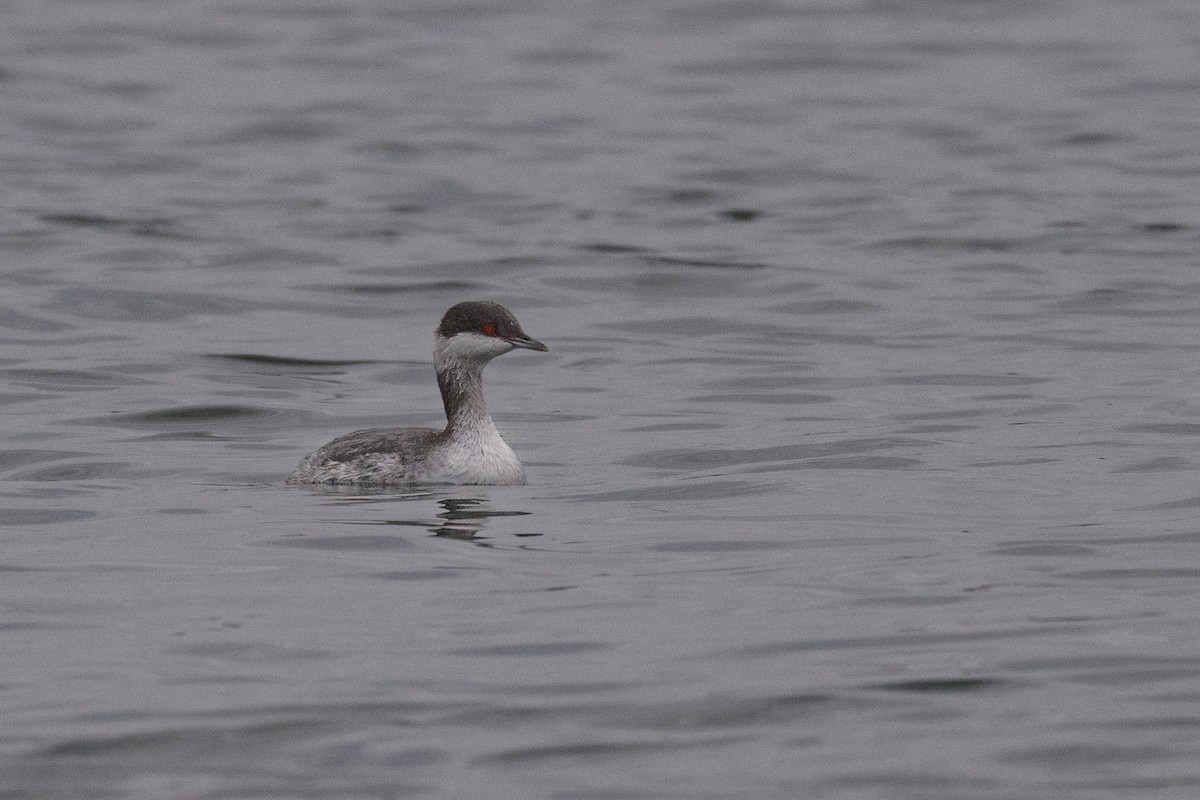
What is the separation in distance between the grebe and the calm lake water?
193mm

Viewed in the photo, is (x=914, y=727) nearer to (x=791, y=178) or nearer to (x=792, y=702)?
(x=792, y=702)

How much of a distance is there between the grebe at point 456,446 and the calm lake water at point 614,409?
19cm

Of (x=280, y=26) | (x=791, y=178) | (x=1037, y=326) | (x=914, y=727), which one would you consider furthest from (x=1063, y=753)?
(x=280, y=26)

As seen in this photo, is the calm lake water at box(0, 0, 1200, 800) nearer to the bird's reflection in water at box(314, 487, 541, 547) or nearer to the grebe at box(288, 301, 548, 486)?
the bird's reflection in water at box(314, 487, 541, 547)

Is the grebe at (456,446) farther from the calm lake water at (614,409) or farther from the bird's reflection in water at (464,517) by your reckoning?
the bird's reflection in water at (464,517)

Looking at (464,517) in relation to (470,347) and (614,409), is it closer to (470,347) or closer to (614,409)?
(470,347)

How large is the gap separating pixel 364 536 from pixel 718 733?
163 inches

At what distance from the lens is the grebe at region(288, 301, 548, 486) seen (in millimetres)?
13859

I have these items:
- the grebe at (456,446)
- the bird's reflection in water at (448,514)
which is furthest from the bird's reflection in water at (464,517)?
the grebe at (456,446)

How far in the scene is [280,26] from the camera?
40.8m

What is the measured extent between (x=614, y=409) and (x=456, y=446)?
3476 millimetres

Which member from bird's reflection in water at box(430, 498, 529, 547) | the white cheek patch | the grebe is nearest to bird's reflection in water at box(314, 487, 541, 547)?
bird's reflection in water at box(430, 498, 529, 547)

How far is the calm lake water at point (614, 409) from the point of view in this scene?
8.62m

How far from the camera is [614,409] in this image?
17.3 m
